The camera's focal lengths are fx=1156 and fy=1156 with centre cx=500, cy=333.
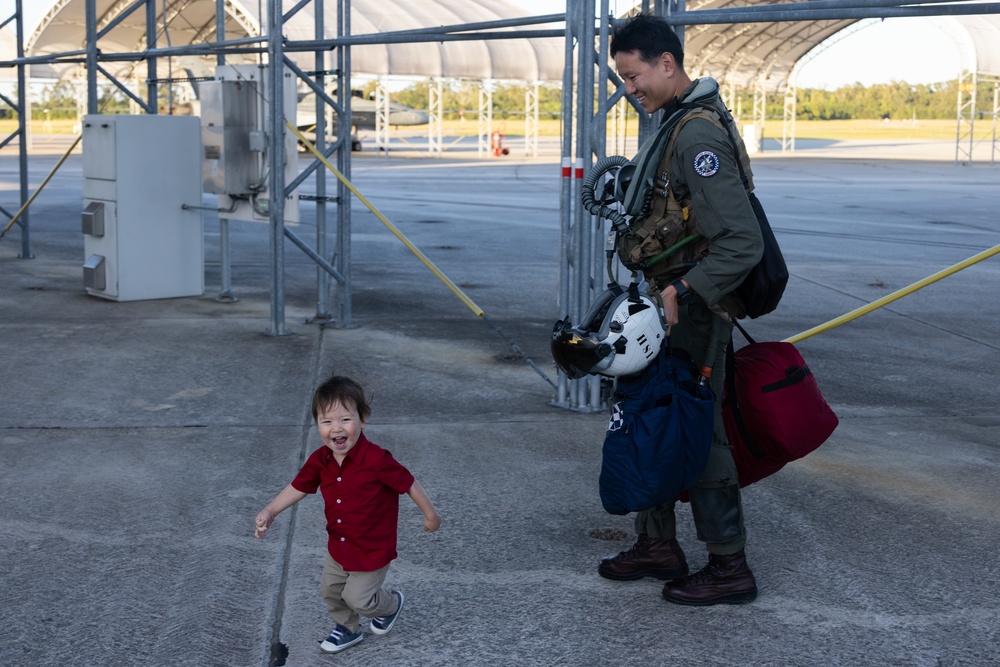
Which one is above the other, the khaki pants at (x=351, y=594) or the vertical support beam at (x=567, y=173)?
the vertical support beam at (x=567, y=173)

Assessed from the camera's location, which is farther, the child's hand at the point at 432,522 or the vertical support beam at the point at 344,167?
the vertical support beam at the point at 344,167

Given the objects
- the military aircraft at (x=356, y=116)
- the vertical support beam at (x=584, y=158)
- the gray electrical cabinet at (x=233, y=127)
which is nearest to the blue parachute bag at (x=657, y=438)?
the vertical support beam at (x=584, y=158)

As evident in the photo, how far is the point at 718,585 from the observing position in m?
3.97

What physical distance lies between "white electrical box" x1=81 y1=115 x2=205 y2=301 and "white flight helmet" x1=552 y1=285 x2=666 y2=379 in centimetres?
728

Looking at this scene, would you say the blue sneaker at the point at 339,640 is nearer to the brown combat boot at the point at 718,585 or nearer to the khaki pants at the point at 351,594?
the khaki pants at the point at 351,594

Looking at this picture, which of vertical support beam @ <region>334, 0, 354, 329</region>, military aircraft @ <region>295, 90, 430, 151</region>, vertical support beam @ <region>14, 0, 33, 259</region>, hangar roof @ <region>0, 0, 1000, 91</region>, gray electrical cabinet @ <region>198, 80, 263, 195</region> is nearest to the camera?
vertical support beam @ <region>334, 0, 354, 329</region>

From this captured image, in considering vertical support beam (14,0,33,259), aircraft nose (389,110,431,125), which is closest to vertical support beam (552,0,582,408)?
vertical support beam (14,0,33,259)

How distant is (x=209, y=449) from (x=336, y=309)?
427cm

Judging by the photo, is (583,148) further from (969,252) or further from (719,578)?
(969,252)

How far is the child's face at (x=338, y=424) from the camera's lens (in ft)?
11.1

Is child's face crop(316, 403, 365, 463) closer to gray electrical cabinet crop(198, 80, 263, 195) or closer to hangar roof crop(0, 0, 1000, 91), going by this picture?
gray electrical cabinet crop(198, 80, 263, 195)

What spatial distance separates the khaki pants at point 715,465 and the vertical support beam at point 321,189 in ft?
17.8

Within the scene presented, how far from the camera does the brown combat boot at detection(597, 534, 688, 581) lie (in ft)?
13.7

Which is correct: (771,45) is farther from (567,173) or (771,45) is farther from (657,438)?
(657,438)
